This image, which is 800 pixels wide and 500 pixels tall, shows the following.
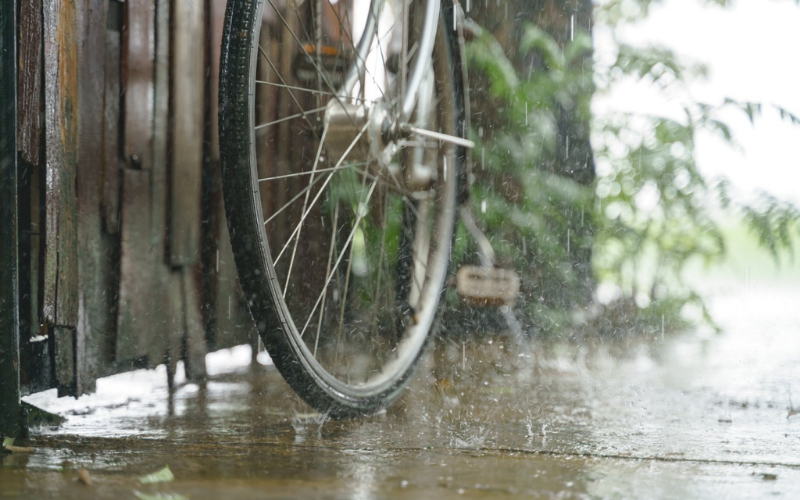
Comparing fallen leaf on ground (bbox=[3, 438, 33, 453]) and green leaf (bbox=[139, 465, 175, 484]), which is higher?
fallen leaf on ground (bbox=[3, 438, 33, 453])

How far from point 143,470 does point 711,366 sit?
170 centimetres

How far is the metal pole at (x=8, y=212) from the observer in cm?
115

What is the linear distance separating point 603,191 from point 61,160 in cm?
220

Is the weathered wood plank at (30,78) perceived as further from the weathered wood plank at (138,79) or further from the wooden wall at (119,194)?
the weathered wood plank at (138,79)

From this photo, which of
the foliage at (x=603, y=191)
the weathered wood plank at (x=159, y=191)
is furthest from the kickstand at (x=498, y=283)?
the weathered wood plank at (x=159, y=191)

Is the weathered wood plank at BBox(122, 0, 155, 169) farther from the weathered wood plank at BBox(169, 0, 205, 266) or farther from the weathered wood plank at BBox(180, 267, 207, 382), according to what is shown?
the weathered wood plank at BBox(180, 267, 207, 382)

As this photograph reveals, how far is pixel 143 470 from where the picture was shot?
3.38 ft

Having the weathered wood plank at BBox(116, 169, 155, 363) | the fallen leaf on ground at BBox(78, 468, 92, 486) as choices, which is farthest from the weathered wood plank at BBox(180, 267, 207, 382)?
the fallen leaf on ground at BBox(78, 468, 92, 486)

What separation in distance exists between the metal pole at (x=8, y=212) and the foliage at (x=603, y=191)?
196 centimetres

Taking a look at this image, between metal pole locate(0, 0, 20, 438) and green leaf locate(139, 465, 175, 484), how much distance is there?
0.33 metres

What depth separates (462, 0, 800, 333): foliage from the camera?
2814mm

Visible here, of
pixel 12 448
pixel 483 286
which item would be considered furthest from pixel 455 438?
pixel 483 286

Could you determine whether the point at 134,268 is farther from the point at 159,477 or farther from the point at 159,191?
the point at 159,477

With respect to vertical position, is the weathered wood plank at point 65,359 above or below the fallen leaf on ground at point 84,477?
above
